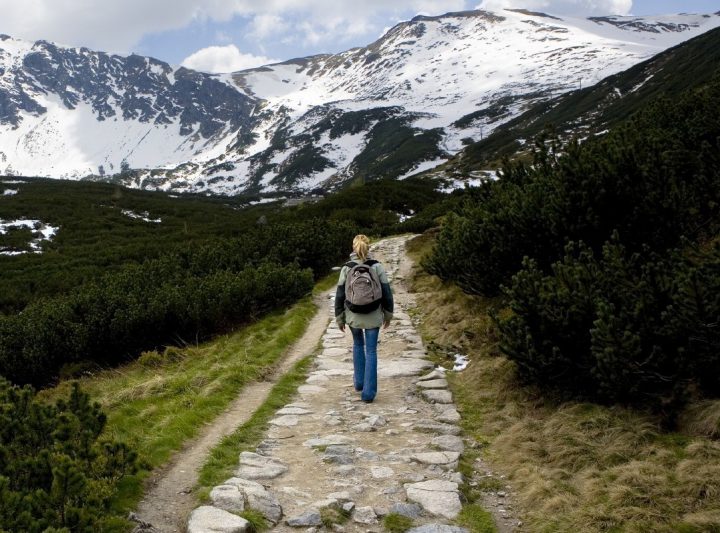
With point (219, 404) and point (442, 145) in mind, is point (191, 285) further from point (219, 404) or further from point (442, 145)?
point (442, 145)

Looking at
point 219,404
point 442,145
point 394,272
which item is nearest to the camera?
point 219,404

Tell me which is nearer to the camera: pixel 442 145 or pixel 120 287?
pixel 120 287

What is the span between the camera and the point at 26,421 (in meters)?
4.75

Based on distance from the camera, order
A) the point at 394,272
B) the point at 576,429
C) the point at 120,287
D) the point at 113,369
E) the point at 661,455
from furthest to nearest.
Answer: the point at 394,272
the point at 120,287
the point at 113,369
the point at 576,429
the point at 661,455

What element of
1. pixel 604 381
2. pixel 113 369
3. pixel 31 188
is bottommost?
pixel 113 369

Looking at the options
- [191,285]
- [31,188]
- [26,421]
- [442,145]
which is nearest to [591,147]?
[26,421]

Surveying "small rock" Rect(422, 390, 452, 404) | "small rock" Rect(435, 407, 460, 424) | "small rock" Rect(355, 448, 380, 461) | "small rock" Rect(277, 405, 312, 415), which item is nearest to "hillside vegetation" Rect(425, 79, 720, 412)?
"small rock" Rect(435, 407, 460, 424)

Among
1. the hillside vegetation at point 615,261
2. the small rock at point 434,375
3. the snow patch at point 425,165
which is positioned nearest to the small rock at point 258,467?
the hillside vegetation at point 615,261

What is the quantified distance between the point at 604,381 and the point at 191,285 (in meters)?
10.8

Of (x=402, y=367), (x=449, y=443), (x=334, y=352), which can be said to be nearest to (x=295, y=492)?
(x=449, y=443)

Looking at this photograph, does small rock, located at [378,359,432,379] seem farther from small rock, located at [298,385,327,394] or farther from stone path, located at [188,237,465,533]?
small rock, located at [298,385,327,394]

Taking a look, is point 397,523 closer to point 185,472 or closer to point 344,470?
point 344,470

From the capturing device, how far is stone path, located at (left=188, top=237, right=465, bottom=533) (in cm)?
444

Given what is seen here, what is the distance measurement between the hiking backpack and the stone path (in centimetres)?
132
